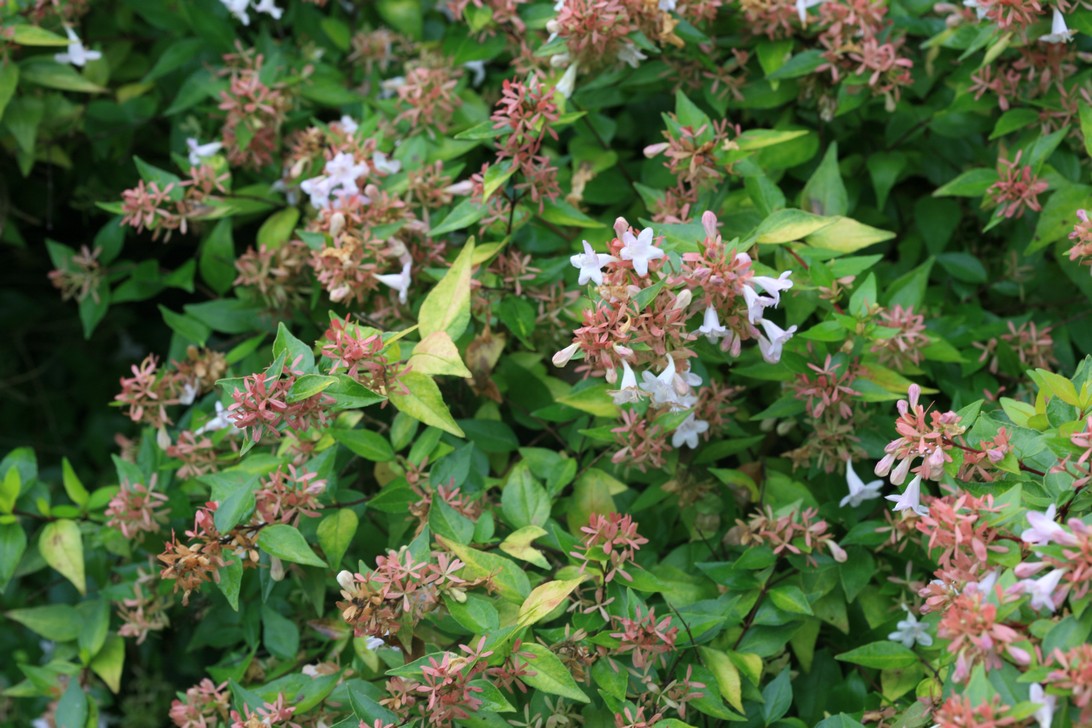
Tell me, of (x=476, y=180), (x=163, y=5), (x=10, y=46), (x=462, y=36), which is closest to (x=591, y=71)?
(x=476, y=180)

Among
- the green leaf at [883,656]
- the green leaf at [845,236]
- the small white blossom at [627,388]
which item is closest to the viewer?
the small white blossom at [627,388]

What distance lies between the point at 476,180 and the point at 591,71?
371mm

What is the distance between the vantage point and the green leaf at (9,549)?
7.27ft

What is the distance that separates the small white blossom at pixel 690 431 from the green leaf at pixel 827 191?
0.53 metres

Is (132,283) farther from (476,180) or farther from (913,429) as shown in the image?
(913,429)

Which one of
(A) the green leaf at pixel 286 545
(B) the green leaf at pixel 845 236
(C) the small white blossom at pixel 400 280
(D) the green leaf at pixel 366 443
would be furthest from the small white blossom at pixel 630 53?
(A) the green leaf at pixel 286 545

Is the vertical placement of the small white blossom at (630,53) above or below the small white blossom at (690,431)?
above

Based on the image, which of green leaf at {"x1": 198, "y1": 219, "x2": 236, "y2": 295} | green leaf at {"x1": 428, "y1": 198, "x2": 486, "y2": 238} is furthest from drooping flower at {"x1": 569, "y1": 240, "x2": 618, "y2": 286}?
green leaf at {"x1": 198, "y1": 219, "x2": 236, "y2": 295}

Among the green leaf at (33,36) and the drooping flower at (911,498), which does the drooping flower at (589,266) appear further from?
the green leaf at (33,36)

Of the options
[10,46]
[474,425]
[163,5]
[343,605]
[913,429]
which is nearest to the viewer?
[913,429]

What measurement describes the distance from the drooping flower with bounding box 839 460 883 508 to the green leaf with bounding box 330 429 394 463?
2.82 ft

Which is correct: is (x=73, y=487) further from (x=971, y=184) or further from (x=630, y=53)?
(x=971, y=184)

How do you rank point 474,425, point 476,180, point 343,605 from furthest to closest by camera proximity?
1. point 474,425
2. point 476,180
3. point 343,605

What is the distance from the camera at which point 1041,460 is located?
1.61 metres
